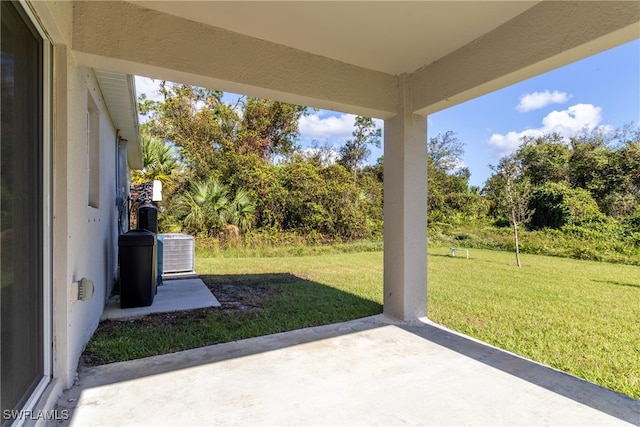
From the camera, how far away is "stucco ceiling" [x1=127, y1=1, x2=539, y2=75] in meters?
2.67

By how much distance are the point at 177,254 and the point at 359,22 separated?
609 centimetres

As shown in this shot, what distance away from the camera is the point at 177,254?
7.11m

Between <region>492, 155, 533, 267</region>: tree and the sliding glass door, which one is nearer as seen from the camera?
the sliding glass door

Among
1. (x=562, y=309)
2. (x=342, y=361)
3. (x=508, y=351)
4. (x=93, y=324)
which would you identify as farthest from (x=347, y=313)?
(x=562, y=309)

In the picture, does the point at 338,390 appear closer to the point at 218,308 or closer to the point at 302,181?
the point at 218,308

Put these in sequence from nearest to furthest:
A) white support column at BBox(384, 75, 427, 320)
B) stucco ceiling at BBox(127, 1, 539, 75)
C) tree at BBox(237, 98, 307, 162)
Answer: stucco ceiling at BBox(127, 1, 539, 75) → white support column at BBox(384, 75, 427, 320) → tree at BBox(237, 98, 307, 162)

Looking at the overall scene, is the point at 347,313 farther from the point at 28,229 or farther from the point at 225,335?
the point at 28,229

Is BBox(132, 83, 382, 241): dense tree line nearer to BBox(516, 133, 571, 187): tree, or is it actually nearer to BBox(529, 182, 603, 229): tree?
BBox(529, 182, 603, 229): tree

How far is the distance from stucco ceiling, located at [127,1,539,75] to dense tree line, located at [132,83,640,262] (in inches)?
348

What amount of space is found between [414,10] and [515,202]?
9.87 m

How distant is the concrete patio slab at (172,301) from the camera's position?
14.2 ft

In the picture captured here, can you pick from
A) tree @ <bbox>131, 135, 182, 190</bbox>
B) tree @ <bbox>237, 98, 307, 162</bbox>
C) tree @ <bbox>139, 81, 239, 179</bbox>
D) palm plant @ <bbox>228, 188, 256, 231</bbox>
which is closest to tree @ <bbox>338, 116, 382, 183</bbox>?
tree @ <bbox>237, 98, 307, 162</bbox>

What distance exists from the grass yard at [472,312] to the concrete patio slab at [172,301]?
33 cm

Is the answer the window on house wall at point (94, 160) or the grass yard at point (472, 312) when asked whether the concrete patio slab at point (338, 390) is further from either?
the window on house wall at point (94, 160)
